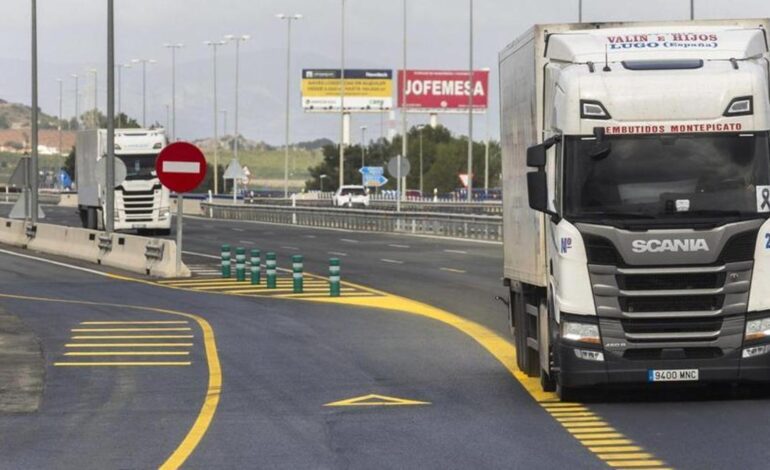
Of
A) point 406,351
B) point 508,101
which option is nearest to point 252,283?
point 406,351

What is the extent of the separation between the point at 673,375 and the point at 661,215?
137cm

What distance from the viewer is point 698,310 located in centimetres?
1416

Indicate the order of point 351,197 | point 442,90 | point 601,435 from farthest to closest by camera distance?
1. point 442,90
2. point 351,197
3. point 601,435

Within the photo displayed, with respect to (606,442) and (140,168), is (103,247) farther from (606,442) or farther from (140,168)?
(606,442)

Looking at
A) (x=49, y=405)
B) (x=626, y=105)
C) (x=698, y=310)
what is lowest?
(x=49, y=405)

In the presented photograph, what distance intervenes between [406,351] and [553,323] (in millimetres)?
5254

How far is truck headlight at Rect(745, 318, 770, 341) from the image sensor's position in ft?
46.6

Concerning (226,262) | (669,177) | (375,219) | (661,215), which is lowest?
(226,262)

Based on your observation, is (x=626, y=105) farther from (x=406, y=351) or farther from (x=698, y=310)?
(x=406, y=351)

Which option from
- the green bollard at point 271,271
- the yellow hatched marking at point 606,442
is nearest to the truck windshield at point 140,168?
the green bollard at point 271,271

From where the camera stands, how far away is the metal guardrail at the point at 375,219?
2333 inches

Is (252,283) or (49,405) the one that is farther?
(252,283)

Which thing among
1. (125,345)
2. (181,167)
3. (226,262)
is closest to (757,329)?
(125,345)

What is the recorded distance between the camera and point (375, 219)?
2798 inches
